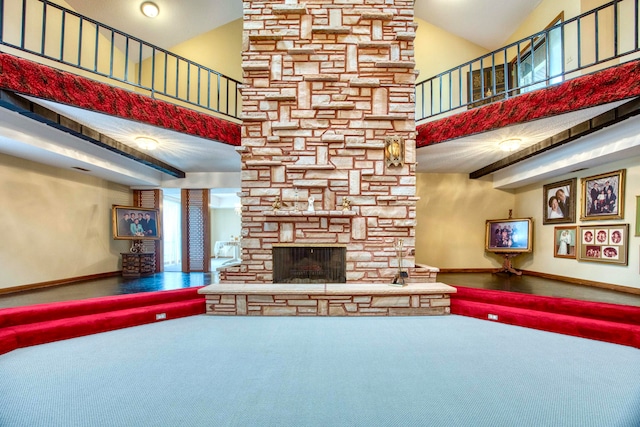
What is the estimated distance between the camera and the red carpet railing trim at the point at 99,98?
107 inches

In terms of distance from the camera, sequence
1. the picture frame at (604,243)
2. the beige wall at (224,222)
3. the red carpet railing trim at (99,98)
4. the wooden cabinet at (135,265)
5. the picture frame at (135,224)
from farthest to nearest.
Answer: the beige wall at (224,222)
the wooden cabinet at (135,265)
the picture frame at (135,224)
the picture frame at (604,243)
the red carpet railing trim at (99,98)

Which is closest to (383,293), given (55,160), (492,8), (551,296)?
(551,296)

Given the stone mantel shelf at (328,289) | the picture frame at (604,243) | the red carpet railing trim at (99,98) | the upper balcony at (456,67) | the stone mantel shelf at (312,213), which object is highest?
the upper balcony at (456,67)

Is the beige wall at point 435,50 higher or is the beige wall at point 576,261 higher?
the beige wall at point 435,50

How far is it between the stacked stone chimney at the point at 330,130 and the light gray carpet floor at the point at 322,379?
1344 mm

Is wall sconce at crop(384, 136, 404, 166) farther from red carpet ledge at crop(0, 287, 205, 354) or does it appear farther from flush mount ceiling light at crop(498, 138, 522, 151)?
red carpet ledge at crop(0, 287, 205, 354)

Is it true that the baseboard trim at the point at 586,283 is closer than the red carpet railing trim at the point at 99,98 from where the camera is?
No

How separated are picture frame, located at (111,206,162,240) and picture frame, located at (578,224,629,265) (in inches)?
331

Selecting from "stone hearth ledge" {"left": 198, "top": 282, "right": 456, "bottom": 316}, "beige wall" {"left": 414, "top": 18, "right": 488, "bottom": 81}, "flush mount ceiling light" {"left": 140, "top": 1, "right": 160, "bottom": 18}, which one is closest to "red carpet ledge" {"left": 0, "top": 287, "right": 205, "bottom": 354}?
"stone hearth ledge" {"left": 198, "top": 282, "right": 456, "bottom": 316}

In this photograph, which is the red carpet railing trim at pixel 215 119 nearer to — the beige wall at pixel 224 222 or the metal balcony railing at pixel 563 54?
the metal balcony railing at pixel 563 54

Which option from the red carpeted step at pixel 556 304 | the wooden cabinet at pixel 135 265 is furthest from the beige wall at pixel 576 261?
the wooden cabinet at pixel 135 265

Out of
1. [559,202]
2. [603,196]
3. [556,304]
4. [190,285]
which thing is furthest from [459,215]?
[190,285]

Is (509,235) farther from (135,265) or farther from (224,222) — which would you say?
(224,222)

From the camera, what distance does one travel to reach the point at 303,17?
4.11m
